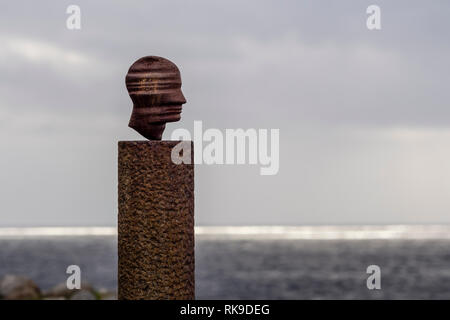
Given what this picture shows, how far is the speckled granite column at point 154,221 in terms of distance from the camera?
6449 millimetres

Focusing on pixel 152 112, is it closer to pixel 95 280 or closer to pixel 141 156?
pixel 141 156

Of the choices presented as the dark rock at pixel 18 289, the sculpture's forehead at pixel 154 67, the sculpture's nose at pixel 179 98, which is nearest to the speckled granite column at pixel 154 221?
the sculpture's nose at pixel 179 98

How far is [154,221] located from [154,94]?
48.6 inches

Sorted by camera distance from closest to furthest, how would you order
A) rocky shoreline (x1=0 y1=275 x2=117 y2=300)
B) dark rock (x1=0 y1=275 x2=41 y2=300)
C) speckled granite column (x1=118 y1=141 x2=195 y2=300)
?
speckled granite column (x1=118 y1=141 x2=195 y2=300)
rocky shoreline (x1=0 y1=275 x2=117 y2=300)
dark rock (x1=0 y1=275 x2=41 y2=300)

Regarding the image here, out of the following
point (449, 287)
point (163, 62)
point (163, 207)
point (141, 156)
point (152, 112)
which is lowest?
point (449, 287)

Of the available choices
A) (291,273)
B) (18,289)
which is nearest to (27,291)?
(18,289)

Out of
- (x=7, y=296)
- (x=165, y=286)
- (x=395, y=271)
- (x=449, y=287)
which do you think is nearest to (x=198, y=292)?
(x=449, y=287)

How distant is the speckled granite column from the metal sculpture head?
21 cm

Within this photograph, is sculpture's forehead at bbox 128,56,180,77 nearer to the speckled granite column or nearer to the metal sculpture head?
the metal sculpture head

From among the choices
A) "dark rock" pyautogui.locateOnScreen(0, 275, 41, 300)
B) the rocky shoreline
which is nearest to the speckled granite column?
the rocky shoreline

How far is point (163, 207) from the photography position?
645 cm

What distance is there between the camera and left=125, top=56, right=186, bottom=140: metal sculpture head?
21.2ft

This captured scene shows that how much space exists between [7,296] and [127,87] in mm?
12611

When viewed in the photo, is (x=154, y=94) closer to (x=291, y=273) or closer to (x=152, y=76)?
(x=152, y=76)
